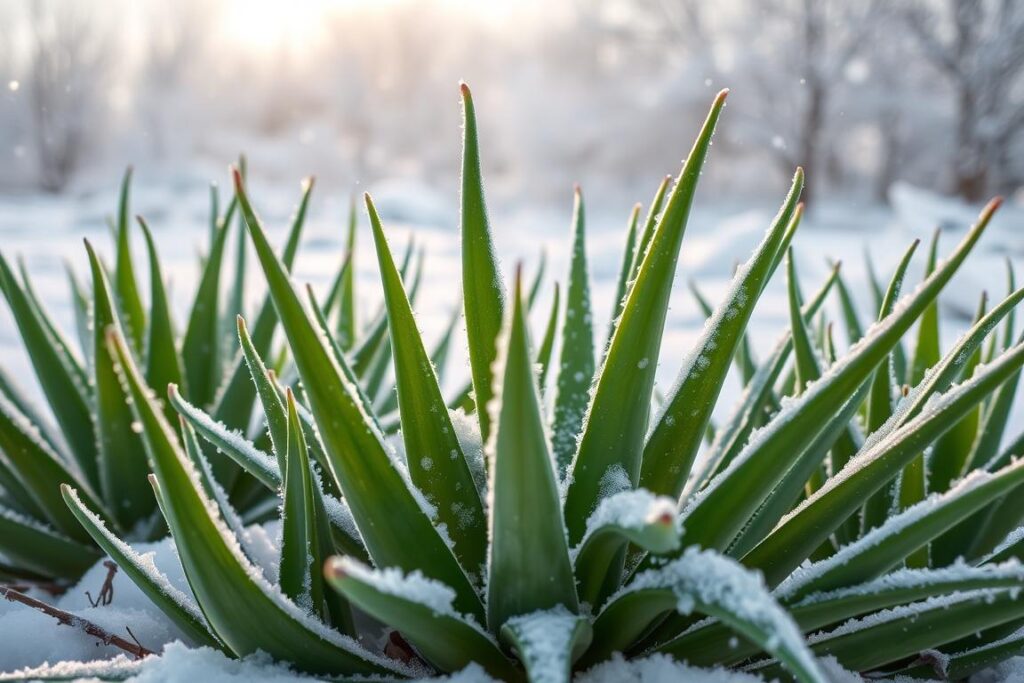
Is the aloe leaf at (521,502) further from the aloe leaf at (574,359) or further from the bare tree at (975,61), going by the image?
the bare tree at (975,61)

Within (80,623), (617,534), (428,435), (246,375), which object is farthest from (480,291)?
(246,375)

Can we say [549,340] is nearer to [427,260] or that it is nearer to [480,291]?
[480,291]

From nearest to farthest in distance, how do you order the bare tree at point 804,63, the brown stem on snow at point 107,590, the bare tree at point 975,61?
the brown stem on snow at point 107,590
the bare tree at point 975,61
the bare tree at point 804,63

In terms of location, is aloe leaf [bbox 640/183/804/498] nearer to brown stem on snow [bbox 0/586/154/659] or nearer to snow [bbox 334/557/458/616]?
snow [bbox 334/557/458/616]

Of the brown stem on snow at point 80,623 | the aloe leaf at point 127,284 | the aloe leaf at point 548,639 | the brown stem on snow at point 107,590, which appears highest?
the aloe leaf at point 127,284

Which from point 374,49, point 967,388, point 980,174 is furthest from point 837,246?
point 374,49

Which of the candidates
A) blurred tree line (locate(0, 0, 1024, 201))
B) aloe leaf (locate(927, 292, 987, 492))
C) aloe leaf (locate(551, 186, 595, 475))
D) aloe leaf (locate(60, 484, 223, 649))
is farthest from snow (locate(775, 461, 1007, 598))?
blurred tree line (locate(0, 0, 1024, 201))

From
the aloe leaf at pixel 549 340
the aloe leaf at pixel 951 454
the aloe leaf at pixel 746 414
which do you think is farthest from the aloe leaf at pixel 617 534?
the aloe leaf at pixel 951 454
